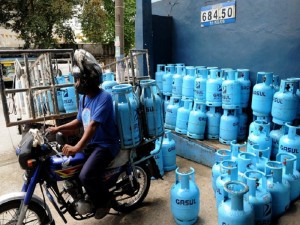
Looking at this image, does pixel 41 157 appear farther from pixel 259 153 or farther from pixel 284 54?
pixel 284 54

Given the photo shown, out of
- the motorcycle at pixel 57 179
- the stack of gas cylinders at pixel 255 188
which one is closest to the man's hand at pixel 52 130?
the motorcycle at pixel 57 179

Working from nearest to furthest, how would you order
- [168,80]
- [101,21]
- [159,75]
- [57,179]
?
1. [57,179]
2. [168,80]
3. [159,75]
4. [101,21]

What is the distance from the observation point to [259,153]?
10.5ft

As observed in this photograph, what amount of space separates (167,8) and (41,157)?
18.5 feet

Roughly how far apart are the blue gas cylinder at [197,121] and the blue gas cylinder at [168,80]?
111cm

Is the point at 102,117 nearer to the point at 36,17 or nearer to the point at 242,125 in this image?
the point at 242,125

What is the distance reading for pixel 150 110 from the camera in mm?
3094

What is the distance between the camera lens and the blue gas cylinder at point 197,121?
4668 mm

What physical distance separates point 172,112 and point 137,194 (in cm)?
225

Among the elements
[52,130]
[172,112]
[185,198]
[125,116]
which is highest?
[125,116]

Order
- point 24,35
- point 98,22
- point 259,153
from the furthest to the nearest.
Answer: point 98,22, point 24,35, point 259,153

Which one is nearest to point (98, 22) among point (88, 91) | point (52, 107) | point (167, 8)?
point (167, 8)

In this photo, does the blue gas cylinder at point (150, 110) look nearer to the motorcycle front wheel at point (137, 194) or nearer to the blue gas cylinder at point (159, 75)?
the motorcycle front wheel at point (137, 194)

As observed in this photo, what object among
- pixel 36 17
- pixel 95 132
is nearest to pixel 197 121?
pixel 95 132
